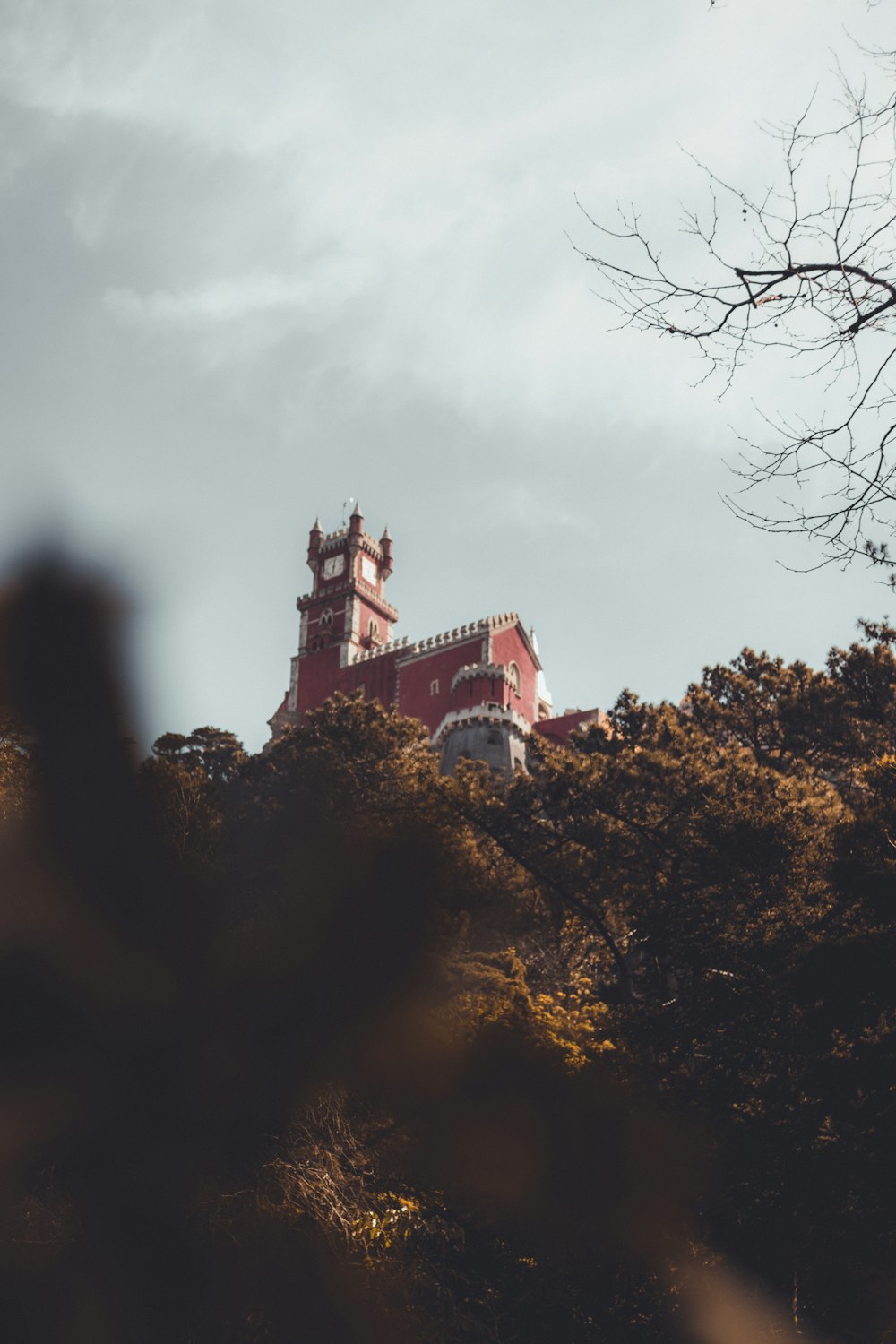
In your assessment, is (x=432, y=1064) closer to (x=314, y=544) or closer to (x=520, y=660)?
(x=520, y=660)

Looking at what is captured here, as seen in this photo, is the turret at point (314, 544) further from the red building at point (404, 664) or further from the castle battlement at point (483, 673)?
the castle battlement at point (483, 673)

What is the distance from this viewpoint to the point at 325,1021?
14578mm

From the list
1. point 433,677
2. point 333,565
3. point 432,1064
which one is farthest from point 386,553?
point 432,1064

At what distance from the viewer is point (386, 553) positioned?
6103 centimetres

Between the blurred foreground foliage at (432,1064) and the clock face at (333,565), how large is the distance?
3956 cm

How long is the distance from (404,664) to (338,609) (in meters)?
8.39

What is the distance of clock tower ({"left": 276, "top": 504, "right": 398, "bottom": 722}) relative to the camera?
2073 inches

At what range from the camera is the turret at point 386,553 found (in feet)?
197

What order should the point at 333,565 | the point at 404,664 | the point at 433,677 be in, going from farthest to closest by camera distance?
the point at 333,565 → the point at 404,664 → the point at 433,677

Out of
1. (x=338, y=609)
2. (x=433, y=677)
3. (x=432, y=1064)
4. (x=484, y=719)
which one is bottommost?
(x=432, y=1064)

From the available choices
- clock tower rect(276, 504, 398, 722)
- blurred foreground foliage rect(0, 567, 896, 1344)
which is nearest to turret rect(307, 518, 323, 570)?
clock tower rect(276, 504, 398, 722)

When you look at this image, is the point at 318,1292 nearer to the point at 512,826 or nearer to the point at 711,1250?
the point at 711,1250

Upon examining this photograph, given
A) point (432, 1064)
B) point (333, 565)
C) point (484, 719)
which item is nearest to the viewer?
point (432, 1064)

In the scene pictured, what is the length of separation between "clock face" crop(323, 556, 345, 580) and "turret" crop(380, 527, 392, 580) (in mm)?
3030
